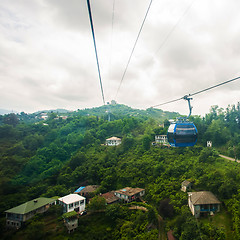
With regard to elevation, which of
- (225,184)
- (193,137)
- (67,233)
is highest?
(193,137)

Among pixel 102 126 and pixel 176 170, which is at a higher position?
pixel 102 126

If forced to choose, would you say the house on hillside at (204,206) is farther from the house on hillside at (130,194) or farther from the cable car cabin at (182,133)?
the cable car cabin at (182,133)

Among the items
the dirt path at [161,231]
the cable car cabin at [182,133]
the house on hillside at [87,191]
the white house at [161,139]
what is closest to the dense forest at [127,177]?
the dirt path at [161,231]

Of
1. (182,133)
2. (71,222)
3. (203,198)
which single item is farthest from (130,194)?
(182,133)

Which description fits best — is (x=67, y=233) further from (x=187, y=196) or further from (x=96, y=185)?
(x=187, y=196)

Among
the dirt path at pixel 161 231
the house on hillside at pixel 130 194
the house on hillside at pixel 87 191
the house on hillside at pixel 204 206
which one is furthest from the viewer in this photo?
the house on hillside at pixel 87 191

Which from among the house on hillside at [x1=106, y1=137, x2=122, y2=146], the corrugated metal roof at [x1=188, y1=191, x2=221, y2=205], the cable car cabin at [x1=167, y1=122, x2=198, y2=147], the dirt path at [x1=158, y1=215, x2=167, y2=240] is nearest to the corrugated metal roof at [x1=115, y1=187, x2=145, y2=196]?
the dirt path at [x1=158, y1=215, x2=167, y2=240]

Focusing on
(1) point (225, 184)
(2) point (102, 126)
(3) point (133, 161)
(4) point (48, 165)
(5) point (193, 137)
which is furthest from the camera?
(2) point (102, 126)

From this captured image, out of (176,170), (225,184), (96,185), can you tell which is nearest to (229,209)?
(225,184)
